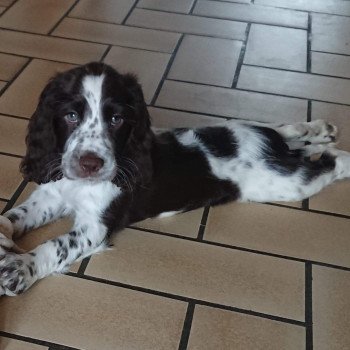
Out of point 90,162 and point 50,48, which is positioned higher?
point 90,162

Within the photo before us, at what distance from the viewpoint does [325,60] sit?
3.36 metres

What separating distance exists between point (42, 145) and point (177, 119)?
0.94 metres

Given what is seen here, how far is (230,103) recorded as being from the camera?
2.95 metres

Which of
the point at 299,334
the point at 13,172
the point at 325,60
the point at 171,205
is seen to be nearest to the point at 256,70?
the point at 325,60

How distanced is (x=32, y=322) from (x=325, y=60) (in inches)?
92.5

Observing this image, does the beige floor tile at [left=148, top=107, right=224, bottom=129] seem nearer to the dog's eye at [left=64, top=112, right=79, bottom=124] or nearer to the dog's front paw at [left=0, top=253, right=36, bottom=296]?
the dog's eye at [left=64, top=112, right=79, bottom=124]

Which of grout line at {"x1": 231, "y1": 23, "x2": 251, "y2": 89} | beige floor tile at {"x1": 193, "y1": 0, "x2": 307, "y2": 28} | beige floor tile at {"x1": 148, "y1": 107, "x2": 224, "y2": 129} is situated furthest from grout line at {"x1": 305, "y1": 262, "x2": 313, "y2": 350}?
beige floor tile at {"x1": 193, "y1": 0, "x2": 307, "y2": 28}

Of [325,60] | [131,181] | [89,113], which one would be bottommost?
[325,60]

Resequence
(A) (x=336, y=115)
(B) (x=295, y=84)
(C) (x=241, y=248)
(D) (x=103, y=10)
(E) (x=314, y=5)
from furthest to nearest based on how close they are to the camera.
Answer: (E) (x=314, y=5)
(D) (x=103, y=10)
(B) (x=295, y=84)
(A) (x=336, y=115)
(C) (x=241, y=248)

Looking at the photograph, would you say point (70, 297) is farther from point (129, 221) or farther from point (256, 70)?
point (256, 70)

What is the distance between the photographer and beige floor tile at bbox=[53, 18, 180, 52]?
3.39 m

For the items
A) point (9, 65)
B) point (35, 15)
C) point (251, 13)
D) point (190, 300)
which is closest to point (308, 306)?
point (190, 300)

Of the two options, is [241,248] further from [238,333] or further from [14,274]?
[14,274]

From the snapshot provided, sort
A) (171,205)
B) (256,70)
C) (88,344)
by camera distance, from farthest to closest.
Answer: (256,70)
(171,205)
(88,344)
